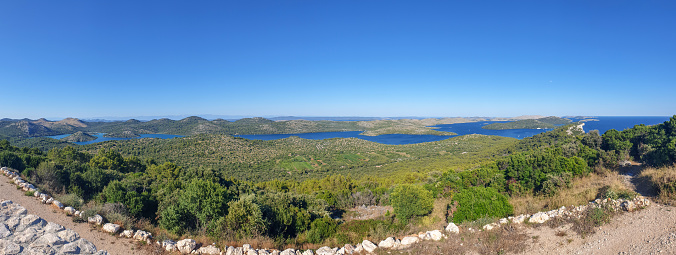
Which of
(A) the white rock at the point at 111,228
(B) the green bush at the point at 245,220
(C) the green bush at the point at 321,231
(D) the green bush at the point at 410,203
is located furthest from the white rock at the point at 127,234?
(D) the green bush at the point at 410,203

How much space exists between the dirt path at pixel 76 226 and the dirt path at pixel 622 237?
12698 mm

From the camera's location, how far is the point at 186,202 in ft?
38.9

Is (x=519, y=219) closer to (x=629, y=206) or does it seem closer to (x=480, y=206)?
(x=480, y=206)

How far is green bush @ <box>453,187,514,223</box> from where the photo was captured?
1093 cm

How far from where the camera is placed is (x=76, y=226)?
909cm

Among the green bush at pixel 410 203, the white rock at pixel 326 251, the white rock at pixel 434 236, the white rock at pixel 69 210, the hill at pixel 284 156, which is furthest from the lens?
the hill at pixel 284 156

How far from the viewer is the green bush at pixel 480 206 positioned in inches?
430

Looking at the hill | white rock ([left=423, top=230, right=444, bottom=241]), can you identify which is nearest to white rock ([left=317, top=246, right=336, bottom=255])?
white rock ([left=423, top=230, right=444, bottom=241])

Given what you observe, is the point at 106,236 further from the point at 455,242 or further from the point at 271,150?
the point at 271,150

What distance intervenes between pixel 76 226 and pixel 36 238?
1179 millimetres

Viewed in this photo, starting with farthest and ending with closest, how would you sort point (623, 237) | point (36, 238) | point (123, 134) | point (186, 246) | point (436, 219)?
1. point (123, 134)
2. point (436, 219)
3. point (186, 246)
4. point (36, 238)
5. point (623, 237)

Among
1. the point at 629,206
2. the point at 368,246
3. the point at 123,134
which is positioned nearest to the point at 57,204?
the point at 368,246

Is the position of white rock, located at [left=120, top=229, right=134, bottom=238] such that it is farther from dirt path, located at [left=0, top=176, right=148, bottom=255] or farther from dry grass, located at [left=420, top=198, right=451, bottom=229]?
dry grass, located at [left=420, top=198, right=451, bottom=229]

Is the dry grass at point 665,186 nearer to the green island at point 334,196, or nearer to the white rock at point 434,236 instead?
the green island at point 334,196
